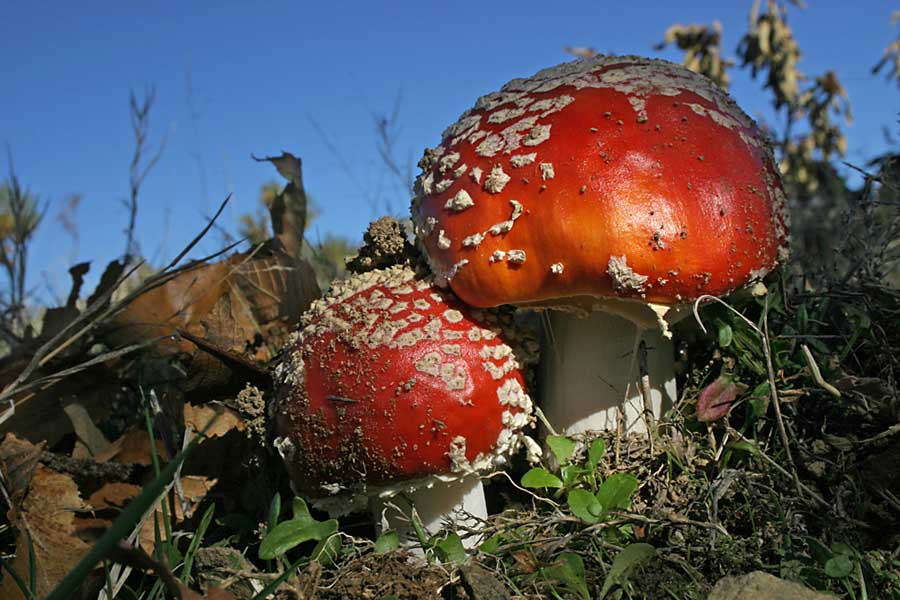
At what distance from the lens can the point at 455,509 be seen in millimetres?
2246

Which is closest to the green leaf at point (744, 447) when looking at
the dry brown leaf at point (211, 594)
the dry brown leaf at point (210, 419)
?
the dry brown leaf at point (211, 594)

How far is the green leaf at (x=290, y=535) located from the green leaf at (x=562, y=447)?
72 cm

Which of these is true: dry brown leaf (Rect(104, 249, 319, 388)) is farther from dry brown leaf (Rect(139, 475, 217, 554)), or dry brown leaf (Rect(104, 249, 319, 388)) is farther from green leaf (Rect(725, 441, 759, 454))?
green leaf (Rect(725, 441, 759, 454))

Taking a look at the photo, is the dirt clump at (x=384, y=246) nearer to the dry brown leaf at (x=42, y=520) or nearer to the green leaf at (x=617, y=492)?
the green leaf at (x=617, y=492)

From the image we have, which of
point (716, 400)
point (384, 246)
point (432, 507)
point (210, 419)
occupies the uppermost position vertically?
point (384, 246)

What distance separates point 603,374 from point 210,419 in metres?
1.52

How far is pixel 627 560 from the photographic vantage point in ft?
5.59

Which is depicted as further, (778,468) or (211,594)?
(778,468)

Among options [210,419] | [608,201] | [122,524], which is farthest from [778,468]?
[210,419]

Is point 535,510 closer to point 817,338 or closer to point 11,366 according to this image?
point 817,338

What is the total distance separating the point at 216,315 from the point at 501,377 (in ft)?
4.95

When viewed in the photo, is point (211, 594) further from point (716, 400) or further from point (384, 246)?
point (716, 400)

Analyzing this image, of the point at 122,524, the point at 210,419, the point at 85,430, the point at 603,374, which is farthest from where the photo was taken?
the point at 85,430

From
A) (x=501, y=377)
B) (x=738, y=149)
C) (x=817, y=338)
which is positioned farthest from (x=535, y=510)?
(x=738, y=149)
